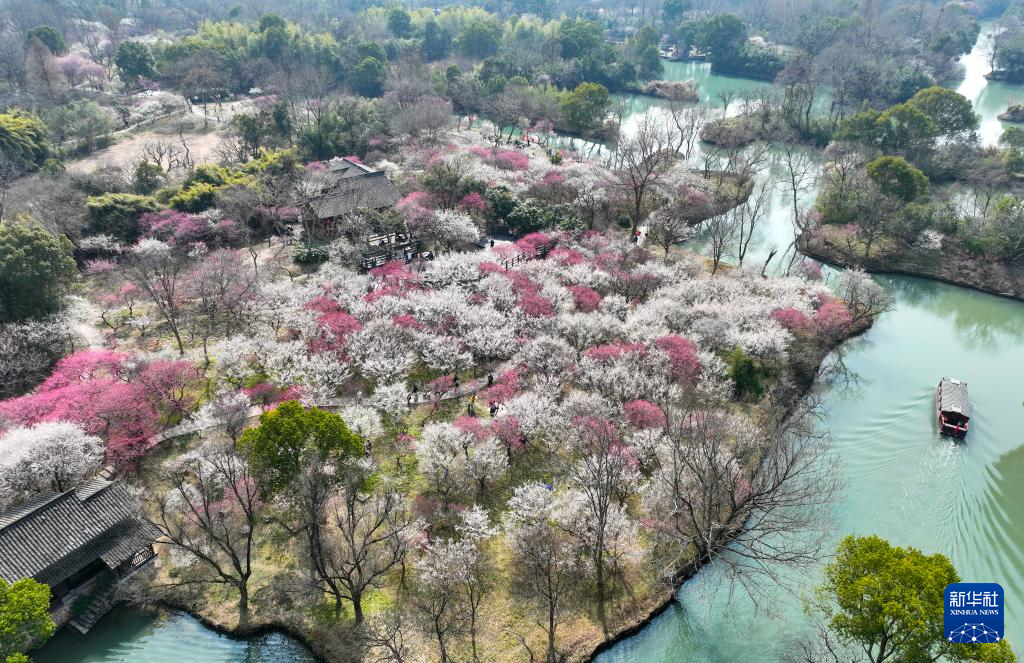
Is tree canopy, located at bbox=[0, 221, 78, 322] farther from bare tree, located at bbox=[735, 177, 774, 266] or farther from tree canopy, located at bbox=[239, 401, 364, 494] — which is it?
bare tree, located at bbox=[735, 177, 774, 266]

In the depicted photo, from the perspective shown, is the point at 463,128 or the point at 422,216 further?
the point at 463,128

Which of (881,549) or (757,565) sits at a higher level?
(881,549)

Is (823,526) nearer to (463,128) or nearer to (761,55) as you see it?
(463,128)

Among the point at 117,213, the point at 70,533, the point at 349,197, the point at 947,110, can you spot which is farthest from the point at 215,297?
the point at 947,110

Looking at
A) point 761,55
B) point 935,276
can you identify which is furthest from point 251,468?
point 761,55

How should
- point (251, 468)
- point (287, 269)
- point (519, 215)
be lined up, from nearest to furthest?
1. point (251, 468)
2. point (287, 269)
3. point (519, 215)

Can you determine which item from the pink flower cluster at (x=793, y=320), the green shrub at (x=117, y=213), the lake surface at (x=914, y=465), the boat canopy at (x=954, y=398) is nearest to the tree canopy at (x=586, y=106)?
the lake surface at (x=914, y=465)
